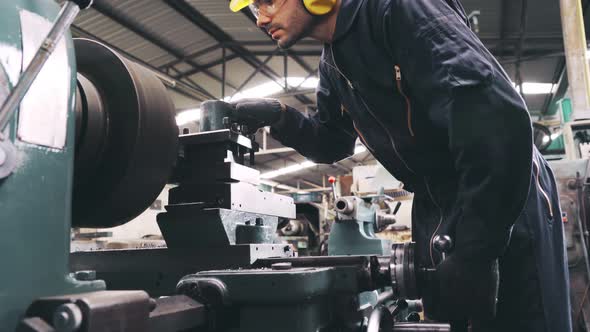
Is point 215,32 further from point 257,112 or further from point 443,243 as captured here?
point 443,243

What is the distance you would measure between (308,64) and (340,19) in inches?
213

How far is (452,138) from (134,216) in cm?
59

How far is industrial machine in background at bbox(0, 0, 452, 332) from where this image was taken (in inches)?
20.3

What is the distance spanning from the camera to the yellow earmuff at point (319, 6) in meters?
1.05

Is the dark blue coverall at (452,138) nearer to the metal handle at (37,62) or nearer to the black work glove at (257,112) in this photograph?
the black work glove at (257,112)

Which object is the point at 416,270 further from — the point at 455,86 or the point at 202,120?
the point at 202,120

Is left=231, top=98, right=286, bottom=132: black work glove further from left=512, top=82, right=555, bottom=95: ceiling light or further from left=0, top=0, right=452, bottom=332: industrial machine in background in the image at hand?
left=512, top=82, right=555, bottom=95: ceiling light

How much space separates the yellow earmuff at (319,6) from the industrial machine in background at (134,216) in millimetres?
307

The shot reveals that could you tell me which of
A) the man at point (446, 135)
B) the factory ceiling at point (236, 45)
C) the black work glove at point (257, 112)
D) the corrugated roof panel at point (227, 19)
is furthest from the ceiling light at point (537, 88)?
the black work glove at point (257, 112)

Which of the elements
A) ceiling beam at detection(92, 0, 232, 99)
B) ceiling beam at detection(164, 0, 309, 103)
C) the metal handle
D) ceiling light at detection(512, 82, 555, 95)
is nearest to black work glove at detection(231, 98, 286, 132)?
the metal handle

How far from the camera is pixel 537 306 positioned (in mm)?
1066

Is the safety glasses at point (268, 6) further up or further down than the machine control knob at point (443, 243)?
further up

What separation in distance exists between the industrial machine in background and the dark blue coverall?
0.14 m

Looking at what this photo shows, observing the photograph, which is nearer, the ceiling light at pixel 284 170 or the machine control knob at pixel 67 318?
the machine control knob at pixel 67 318
